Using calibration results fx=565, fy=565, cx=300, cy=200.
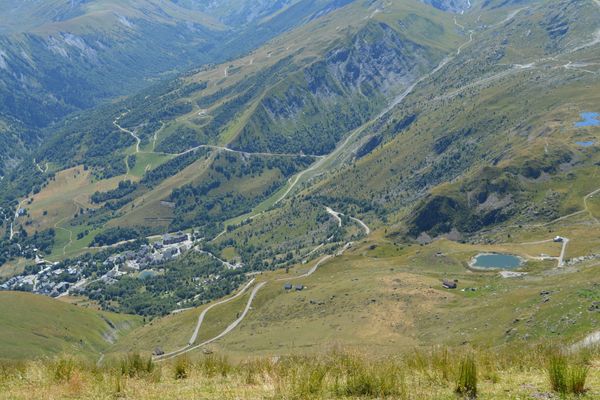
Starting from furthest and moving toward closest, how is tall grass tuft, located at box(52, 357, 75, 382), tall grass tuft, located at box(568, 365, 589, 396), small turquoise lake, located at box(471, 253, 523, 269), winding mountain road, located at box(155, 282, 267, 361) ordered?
small turquoise lake, located at box(471, 253, 523, 269) < winding mountain road, located at box(155, 282, 267, 361) < tall grass tuft, located at box(52, 357, 75, 382) < tall grass tuft, located at box(568, 365, 589, 396)

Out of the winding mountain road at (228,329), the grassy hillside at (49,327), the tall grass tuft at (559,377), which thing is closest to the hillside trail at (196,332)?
the winding mountain road at (228,329)

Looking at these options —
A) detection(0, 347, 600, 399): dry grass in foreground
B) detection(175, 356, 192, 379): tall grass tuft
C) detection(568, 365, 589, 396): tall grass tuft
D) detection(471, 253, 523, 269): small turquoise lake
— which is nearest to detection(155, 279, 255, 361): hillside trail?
detection(471, 253, 523, 269): small turquoise lake

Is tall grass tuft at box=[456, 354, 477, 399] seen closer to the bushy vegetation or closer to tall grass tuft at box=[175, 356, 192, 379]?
the bushy vegetation

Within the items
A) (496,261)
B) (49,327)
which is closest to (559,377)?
(496,261)

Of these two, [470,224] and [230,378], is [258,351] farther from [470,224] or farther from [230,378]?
[470,224]

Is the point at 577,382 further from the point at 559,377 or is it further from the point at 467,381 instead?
the point at 467,381

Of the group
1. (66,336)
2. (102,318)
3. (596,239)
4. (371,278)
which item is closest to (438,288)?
(371,278)

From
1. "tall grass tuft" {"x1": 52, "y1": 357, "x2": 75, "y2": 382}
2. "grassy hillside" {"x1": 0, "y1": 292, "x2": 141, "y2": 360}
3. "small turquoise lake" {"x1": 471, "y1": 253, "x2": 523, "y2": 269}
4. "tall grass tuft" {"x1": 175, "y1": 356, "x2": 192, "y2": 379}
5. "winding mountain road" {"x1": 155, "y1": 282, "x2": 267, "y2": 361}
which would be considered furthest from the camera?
"small turquoise lake" {"x1": 471, "y1": 253, "x2": 523, "y2": 269}

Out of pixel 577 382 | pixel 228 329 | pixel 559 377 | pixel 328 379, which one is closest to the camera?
pixel 577 382
